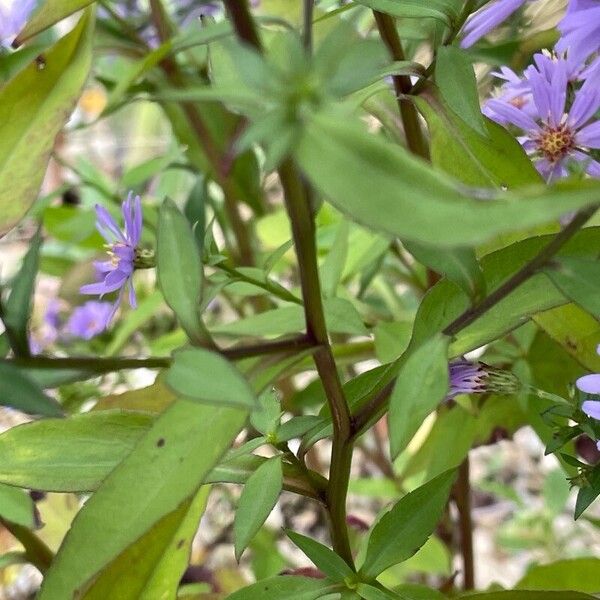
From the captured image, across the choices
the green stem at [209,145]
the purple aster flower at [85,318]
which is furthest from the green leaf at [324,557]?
the purple aster flower at [85,318]

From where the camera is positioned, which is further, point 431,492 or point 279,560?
point 279,560

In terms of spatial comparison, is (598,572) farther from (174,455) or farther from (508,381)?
(174,455)

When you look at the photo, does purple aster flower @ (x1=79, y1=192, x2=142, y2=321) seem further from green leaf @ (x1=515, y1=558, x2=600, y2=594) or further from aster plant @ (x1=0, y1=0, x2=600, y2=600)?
green leaf @ (x1=515, y1=558, x2=600, y2=594)

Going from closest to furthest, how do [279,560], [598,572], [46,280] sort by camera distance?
[598,572] < [279,560] < [46,280]

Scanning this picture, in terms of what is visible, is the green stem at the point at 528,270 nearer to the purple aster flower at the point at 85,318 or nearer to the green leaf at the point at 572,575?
the green leaf at the point at 572,575

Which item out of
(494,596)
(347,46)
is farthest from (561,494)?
(347,46)

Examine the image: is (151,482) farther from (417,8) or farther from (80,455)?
→ (417,8)

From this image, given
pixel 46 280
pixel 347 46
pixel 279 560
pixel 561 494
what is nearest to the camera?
pixel 347 46
